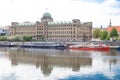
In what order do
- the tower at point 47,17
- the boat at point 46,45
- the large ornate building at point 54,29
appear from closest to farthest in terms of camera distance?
1. the boat at point 46,45
2. the large ornate building at point 54,29
3. the tower at point 47,17

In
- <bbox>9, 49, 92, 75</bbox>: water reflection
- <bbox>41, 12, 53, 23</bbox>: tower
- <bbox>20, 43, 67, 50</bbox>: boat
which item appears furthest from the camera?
<bbox>41, 12, 53, 23</bbox>: tower

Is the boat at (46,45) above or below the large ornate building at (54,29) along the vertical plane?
below

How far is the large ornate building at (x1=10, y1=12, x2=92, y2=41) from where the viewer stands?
336ft

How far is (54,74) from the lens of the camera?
28094mm

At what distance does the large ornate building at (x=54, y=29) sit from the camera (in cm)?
10239

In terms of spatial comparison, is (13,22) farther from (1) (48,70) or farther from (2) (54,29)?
(1) (48,70)

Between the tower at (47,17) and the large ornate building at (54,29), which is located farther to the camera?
the tower at (47,17)

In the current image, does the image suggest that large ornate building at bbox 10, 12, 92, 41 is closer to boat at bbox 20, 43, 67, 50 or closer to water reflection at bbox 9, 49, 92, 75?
boat at bbox 20, 43, 67, 50

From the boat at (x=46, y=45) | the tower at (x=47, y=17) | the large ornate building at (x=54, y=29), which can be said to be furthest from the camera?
the tower at (x=47, y=17)

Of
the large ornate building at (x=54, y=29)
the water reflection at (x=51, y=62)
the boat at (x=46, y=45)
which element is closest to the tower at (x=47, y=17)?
the large ornate building at (x=54, y=29)

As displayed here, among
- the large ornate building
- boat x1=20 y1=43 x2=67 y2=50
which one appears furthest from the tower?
boat x1=20 y1=43 x2=67 y2=50

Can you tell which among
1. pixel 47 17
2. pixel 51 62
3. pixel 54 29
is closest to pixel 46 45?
pixel 54 29

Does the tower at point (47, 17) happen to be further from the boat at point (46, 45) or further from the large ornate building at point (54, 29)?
the boat at point (46, 45)

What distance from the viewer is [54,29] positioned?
346ft
